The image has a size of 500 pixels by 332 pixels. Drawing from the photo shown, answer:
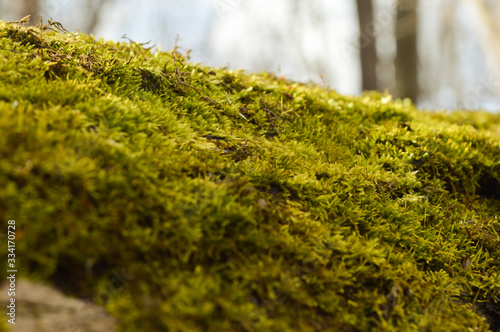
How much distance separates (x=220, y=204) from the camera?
1881mm

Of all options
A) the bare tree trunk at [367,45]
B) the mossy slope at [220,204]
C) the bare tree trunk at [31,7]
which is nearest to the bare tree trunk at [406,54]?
the bare tree trunk at [367,45]

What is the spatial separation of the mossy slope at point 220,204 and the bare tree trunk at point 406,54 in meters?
9.20

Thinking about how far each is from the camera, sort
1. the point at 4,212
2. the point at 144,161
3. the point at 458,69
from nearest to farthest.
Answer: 1. the point at 4,212
2. the point at 144,161
3. the point at 458,69

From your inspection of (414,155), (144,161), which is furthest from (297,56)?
(144,161)

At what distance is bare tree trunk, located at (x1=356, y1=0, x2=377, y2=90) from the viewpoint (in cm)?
962

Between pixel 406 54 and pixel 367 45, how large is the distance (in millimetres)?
2963

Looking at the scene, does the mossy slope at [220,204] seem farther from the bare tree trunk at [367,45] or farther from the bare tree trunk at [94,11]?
the bare tree trunk at [94,11]

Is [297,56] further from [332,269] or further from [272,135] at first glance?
[332,269]

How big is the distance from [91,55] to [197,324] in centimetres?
241

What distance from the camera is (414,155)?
303cm

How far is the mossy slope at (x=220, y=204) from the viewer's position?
1506 mm

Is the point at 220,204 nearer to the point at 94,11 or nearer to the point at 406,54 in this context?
the point at 406,54

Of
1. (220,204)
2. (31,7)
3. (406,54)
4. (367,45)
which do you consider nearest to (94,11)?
(31,7)

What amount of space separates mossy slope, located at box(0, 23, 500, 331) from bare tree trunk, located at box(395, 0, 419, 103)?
9.20 m
